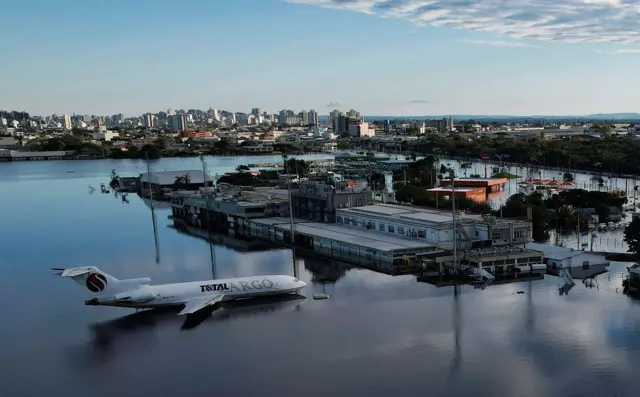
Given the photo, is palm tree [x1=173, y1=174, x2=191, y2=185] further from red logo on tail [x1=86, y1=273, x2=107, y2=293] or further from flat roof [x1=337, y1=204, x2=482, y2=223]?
red logo on tail [x1=86, y1=273, x2=107, y2=293]

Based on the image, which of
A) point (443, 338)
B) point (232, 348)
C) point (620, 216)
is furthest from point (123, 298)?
point (620, 216)

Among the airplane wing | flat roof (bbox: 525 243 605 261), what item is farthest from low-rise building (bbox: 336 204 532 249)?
the airplane wing

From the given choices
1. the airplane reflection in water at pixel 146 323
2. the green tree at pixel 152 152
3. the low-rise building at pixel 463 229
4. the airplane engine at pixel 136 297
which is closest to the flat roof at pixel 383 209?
the low-rise building at pixel 463 229

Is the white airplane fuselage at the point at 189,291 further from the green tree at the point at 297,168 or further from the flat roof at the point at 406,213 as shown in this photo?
the green tree at the point at 297,168

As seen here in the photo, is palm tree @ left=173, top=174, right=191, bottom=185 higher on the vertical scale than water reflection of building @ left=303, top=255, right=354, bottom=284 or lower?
higher

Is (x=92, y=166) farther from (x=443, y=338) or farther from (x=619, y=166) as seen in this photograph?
(x=443, y=338)

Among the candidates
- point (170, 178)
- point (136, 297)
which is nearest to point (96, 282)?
point (136, 297)
